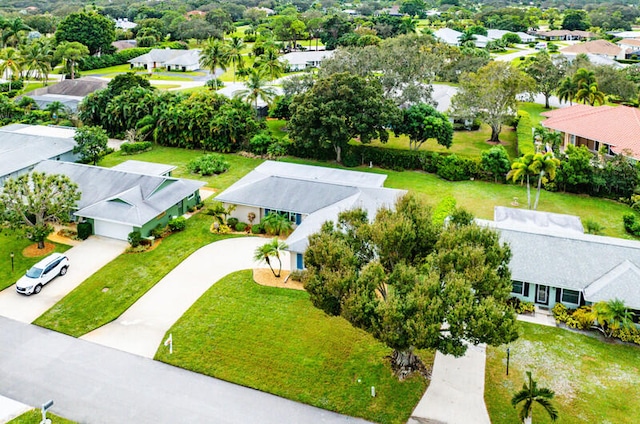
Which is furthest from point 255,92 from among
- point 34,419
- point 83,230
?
point 34,419

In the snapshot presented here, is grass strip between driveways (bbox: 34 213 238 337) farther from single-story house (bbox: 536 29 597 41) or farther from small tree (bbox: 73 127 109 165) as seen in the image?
single-story house (bbox: 536 29 597 41)

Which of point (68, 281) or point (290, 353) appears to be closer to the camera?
point (290, 353)

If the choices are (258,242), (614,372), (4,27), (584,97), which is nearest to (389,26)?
(584,97)

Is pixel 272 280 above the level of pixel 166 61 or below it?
below

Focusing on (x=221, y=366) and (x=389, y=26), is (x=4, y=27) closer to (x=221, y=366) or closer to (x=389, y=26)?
(x=389, y=26)

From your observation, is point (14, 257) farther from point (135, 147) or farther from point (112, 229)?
point (135, 147)

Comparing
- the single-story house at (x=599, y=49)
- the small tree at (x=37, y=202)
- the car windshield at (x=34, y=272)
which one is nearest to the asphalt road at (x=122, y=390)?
the car windshield at (x=34, y=272)

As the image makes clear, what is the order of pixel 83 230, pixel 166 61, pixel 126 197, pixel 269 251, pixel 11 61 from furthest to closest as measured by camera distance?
pixel 166 61 < pixel 11 61 < pixel 126 197 < pixel 83 230 < pixel 269 251

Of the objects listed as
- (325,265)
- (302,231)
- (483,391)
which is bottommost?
(483,391)
